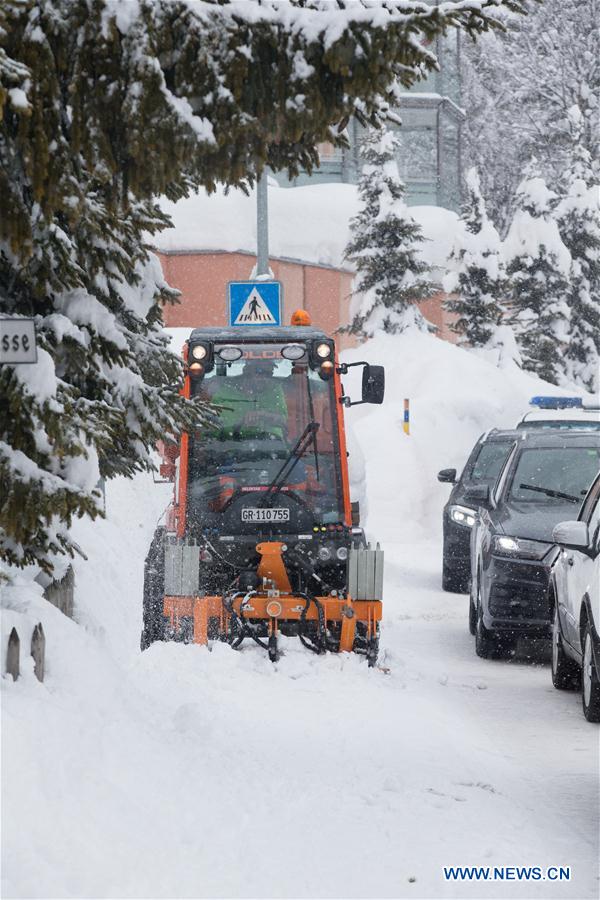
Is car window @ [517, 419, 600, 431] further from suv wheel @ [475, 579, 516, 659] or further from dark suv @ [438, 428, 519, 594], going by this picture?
suv wheel @ [475, 579, 516, 659]

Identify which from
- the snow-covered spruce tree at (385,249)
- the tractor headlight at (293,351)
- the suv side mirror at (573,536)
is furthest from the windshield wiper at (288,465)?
the snow-covered spruce tree at (385,249)

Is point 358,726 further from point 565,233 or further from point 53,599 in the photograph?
point 565,233

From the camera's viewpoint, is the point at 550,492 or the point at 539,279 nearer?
the point at 550,492

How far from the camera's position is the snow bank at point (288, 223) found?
4191 centimetres

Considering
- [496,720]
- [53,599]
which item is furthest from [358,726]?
[53,599]

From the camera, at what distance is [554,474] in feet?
45.9

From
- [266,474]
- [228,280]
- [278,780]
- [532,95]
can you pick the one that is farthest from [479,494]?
[532,95]

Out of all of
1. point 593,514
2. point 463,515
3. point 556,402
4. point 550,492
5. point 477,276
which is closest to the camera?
point 593,514

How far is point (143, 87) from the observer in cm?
584

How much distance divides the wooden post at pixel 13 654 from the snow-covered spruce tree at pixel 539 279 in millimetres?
39652

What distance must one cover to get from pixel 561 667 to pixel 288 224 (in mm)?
36449

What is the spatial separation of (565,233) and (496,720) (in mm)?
40090

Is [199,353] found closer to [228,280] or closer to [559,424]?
[559,424]

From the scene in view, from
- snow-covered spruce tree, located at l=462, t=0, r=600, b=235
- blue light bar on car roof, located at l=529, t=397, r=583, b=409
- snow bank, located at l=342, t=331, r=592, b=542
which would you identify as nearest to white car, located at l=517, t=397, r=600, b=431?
blue light bar on car roof, located at l=529, t=397, r=583, b=409
